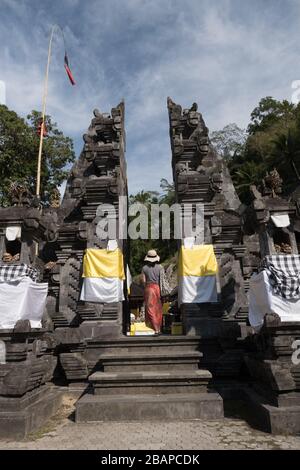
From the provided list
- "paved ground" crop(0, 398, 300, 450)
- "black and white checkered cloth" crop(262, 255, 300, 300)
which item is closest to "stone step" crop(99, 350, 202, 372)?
"paved ground" crop(0, 398, 300, 450)

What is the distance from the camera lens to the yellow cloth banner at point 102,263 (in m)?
8.77

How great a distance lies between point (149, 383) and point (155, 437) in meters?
1.39

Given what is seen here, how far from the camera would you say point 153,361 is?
6773mm

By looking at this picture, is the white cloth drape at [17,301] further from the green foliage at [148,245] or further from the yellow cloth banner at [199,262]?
the green foliage at [148,245]

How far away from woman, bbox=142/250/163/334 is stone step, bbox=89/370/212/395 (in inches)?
138

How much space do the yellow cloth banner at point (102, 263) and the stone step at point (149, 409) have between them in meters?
3.60

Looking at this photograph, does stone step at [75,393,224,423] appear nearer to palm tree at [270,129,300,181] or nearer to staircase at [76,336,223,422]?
staircase at [76,336,223,422]

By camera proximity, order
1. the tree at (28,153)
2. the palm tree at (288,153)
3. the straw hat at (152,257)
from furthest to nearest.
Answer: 1. the palm tree at (288,153)
2. the tree at (28,153)
3. the straw hat at (152,257)

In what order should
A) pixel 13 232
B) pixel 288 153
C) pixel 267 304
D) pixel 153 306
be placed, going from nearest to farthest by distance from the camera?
1. pixel 267 304
2. pixel 13 232
3. pixel 153 306
4. pixel 288 153

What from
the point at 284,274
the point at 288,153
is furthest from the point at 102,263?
the point at 288,153

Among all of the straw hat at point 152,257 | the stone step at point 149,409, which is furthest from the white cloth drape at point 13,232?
the straw hat at point 152,257

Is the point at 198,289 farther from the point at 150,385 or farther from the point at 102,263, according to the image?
the point at 150,385
